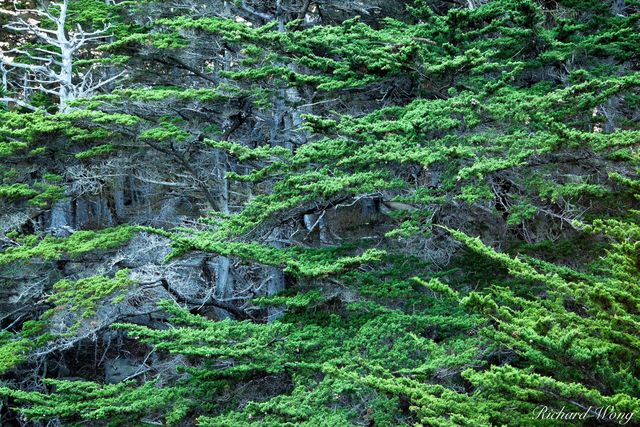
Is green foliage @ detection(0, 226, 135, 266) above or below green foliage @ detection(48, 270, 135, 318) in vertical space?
above

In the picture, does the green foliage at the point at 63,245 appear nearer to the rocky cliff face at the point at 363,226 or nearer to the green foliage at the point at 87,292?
the rocky cliff face at the point at 363,226

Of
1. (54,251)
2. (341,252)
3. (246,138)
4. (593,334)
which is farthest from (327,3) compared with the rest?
(593,334)

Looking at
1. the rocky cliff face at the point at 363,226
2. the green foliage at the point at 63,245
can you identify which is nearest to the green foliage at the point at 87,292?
the rocky cliff face at the point at 363,226

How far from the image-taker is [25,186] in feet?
37.6

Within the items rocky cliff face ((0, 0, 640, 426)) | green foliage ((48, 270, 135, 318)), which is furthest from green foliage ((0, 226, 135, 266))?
green foliage ((48, 270, 135, 318))

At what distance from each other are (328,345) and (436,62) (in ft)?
15.4

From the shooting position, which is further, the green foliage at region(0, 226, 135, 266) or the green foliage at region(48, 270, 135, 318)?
the green foliage at region(0, 226, 135, 266)

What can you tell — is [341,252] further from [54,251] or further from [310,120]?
[54,251]

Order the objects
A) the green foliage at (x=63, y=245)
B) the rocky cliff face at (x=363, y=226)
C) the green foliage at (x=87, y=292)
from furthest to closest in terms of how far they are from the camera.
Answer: the green foliage at (x=63, y=245) < the green foliage at (x=87, y=292) < the rocky cliff face at (x=363, y=226)

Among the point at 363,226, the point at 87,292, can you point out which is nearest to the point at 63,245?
the point at 87,292

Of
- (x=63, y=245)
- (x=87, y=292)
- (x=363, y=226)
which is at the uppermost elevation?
(x=363, y=226)

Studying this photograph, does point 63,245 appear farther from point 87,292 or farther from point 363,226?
point 363,226

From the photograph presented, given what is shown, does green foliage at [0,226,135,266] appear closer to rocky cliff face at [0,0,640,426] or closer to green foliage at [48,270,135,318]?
rocky cliff face at [0,0,640,426]

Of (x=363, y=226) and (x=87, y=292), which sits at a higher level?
(x=363, y=226)
